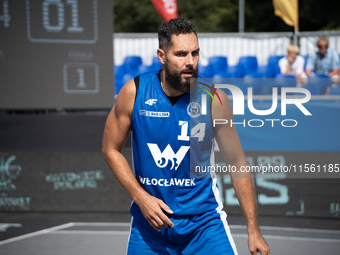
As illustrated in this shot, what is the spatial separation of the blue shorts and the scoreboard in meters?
3.54

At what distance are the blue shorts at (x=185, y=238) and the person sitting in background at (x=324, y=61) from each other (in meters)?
5.74

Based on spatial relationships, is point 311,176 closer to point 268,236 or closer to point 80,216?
point 268,236

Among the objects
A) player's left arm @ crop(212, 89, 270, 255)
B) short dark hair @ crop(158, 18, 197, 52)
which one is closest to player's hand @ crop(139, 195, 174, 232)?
player's left arm @ crop(212, 89, 270, 255)

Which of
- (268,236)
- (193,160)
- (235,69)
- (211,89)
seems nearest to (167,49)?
(211,89)

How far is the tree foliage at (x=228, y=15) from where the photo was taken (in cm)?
2523

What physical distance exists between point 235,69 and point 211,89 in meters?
7.80

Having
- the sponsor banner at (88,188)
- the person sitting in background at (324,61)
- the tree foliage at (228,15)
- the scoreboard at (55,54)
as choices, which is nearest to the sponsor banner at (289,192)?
the sponsor banner at (88,188)

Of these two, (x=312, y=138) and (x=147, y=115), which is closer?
(x=147, y=115)

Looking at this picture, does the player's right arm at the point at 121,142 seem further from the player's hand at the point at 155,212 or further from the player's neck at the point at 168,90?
the player's neck at the point at 168,90

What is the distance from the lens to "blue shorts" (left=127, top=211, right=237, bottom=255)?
2.35 m

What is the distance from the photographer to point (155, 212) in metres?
2.19

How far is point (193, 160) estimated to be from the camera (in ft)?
7.86

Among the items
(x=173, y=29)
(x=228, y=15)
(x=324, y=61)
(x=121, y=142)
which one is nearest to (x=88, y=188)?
(x=121, y=142)

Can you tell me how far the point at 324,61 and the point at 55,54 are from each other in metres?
4.47
